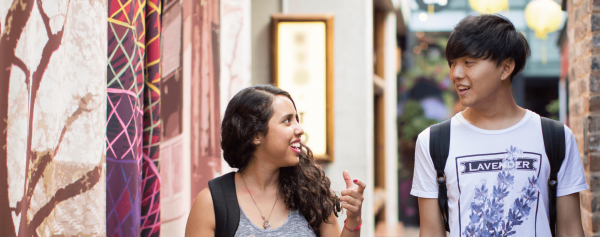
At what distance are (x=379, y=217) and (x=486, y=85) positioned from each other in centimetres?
731

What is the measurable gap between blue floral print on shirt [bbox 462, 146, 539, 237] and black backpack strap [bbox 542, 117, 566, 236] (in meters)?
0.06

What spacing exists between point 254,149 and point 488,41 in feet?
3.11

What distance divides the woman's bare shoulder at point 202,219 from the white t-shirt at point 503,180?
76 cm

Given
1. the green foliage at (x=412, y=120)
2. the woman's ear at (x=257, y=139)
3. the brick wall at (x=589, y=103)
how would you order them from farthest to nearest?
1. the green foliage at (x=412, y=120)
2. the brick wall at (x=589, y=103)
3. the woman's ear at (x=257, y=139)

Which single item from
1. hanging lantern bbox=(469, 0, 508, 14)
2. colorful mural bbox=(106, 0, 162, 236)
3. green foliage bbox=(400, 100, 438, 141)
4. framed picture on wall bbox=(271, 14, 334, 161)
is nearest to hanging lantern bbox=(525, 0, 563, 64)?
hanging lantern bbox=(469, 0, 508, 14)

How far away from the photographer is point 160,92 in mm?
2225

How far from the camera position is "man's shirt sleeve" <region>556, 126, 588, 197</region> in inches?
66.2

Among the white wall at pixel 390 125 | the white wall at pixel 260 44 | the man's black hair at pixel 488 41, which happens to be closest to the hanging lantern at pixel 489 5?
the white wall at pixel 260 44

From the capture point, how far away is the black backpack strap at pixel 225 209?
1.73 metres

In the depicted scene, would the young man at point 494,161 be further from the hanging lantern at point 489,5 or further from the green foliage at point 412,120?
the green foliage at point 412,120

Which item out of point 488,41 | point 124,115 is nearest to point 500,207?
point 488,41

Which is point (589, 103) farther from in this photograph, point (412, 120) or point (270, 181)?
point (412, 120)

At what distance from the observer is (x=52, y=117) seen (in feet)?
4.67

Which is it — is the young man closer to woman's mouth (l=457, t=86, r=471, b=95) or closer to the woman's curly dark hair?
woman's mouth (l=457, t=86, r=471, b=95)
